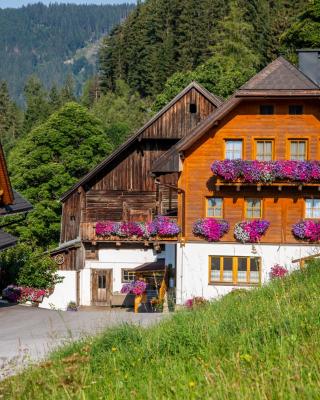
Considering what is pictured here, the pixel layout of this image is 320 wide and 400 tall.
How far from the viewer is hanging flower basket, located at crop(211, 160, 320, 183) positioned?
92.2 ft

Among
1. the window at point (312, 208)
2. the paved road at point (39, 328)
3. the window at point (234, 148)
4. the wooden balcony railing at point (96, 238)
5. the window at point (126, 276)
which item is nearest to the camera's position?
the paved road at point (39, 328)

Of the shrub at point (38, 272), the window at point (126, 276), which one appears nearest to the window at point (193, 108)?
the window at point (126, 276)

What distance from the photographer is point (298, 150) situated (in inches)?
1152

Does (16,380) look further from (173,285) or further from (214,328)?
(173,285)

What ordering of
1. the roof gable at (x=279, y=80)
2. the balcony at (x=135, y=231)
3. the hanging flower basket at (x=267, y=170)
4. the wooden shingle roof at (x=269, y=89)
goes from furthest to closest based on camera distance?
the balcony at (x=135, y=231), the roof gable at (x=279, y=80), the wooden shingle roof at (x=269, y=89), the hanging flower basket at (x=267, y=170)

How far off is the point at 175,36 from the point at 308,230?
80.8 meters

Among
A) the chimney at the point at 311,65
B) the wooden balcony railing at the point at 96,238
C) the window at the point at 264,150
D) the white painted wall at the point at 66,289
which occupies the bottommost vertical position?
the white painted wall at the point at 66,289

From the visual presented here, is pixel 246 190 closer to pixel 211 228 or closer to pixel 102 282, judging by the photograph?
pixel 211 228

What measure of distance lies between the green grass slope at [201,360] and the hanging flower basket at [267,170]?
54.1 ft

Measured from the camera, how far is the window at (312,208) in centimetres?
2956

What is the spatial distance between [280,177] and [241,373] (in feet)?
69.7

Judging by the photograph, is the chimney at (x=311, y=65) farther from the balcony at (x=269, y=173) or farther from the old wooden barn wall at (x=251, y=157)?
the balcony at (x=269, y=173)

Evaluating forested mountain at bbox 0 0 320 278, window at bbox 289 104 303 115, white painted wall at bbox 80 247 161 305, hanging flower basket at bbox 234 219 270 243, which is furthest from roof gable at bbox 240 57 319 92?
white painted wall at bbox 80 247 161 305

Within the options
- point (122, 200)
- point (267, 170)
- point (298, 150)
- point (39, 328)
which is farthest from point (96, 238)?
point (39, 328)
